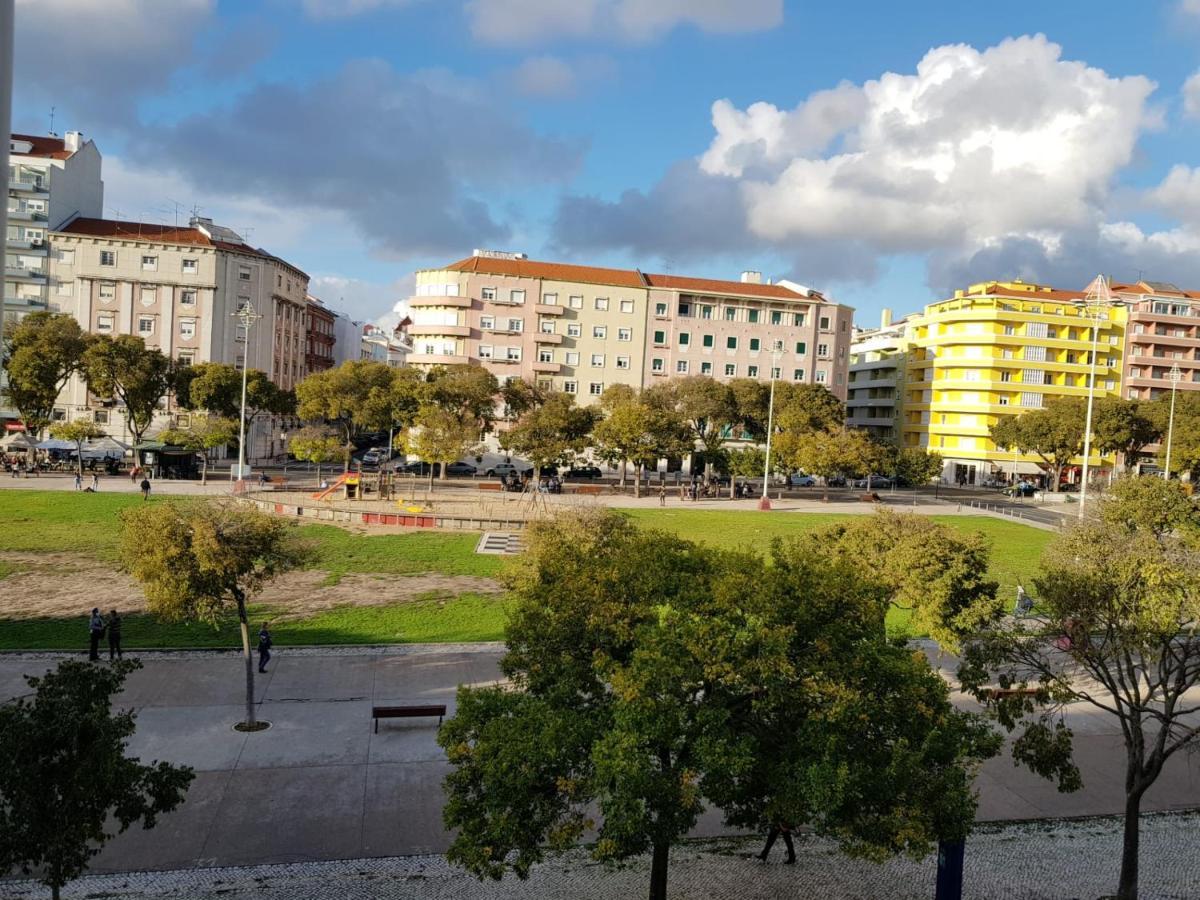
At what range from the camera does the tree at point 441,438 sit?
1992 inches

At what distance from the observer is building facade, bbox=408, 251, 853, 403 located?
78.8 m

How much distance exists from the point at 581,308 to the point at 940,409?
39.0 metres

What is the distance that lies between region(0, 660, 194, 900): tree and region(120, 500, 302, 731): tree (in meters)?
6.84

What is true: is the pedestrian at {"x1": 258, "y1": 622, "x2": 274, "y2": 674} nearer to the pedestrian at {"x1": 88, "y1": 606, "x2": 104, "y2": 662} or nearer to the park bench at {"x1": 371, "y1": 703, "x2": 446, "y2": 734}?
the pedestrian at {"x1": 88, "y1": 606, "x2": 104, "y2": 662}

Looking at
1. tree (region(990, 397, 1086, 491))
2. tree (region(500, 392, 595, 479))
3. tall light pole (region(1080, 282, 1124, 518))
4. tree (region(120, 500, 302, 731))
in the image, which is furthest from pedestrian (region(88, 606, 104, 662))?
tree (region(990, 397, 1086, 491))

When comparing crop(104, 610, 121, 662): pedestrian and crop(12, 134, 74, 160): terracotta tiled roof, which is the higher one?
crop(12, 134, 74, 160): terracotta tiled roof

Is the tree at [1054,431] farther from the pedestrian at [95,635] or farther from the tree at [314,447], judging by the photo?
the pedestrian at [95,635]

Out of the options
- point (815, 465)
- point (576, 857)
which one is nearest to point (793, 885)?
point (576, 857)

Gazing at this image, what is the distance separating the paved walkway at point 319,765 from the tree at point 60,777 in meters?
2.84

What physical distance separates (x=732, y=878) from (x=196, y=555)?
37.6 feet

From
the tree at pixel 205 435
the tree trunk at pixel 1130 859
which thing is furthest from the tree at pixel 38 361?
the tree trunk at pixel 1130 859

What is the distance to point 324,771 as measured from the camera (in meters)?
14.7

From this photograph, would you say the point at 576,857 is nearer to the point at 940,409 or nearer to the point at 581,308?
the point at 581,308

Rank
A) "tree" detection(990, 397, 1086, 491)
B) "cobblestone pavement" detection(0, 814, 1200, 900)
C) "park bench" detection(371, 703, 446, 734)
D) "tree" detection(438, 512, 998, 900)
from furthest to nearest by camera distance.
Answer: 1. "tree" detection(990, 397, 1086, 491)
2. "park bench" detection(371, 703, 446, 734)
3. "cobblestone pavement" detection(0, 814, 1200, 900)
4. "tree" detection(438, 512, 998, 900)
